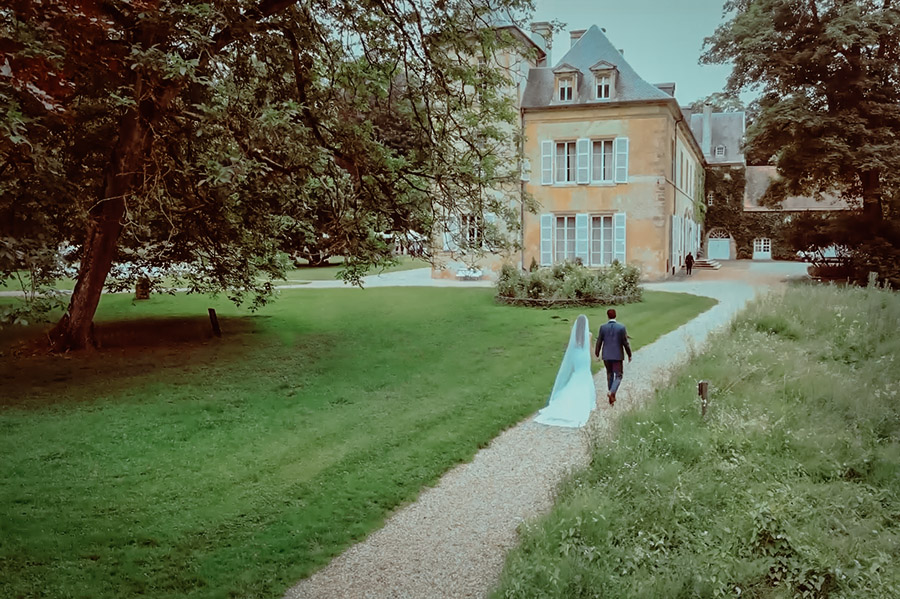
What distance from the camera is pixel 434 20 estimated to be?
693cm

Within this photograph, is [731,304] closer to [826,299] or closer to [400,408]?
[826,299]

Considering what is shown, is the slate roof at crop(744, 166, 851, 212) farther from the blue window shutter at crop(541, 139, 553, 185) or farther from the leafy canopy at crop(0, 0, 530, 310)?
the leafy canopy at crop(0, 0, 530, 310)

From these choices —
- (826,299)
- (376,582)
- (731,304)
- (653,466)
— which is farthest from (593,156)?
(376,582)

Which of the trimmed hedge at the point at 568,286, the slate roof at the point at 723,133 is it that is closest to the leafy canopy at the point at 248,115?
the trimmed hedge at the point at 568,286

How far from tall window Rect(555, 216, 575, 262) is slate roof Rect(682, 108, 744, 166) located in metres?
9.98

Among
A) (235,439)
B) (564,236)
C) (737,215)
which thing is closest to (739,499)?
(235,439)

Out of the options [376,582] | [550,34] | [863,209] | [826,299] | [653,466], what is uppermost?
[550,34]

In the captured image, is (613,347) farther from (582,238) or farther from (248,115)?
(582,238)

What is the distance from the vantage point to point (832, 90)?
1471 cm

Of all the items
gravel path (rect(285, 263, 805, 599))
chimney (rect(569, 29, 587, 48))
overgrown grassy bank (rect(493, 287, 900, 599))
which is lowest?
gravel path (rect(285, 263, 805, 599))

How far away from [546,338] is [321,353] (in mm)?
3520

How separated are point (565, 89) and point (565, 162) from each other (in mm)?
2041

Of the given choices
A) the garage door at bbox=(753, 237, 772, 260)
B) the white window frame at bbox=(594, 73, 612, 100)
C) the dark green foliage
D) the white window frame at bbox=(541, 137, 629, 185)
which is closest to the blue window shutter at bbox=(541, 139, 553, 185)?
the white window frame at bbox=(541, 137, 629, 185)

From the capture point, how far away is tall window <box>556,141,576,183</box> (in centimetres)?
1917
